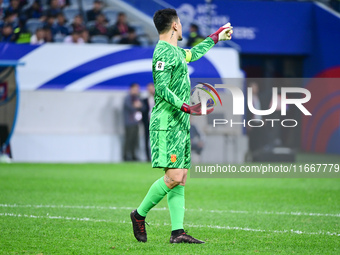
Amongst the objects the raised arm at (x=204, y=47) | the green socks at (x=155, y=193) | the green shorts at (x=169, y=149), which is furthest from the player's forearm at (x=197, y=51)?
the green socks at (x=155, y=193)

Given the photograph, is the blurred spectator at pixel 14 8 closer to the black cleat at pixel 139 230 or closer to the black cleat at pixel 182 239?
the black cleat at pixel 139 230

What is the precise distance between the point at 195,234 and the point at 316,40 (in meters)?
18.3

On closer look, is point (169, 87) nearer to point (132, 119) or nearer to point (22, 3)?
point (132, 119)

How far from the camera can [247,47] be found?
74.8 ft

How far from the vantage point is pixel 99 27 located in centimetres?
1927

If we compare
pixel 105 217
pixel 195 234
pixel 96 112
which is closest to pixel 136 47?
pixel 96 112

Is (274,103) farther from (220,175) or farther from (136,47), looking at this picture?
(136,47)

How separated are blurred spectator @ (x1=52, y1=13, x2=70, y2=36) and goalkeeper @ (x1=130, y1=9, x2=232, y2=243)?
13.2 meters

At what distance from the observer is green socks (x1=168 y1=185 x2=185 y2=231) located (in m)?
5.77

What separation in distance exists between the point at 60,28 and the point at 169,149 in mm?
13681

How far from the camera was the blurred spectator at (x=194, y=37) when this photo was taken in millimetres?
18719

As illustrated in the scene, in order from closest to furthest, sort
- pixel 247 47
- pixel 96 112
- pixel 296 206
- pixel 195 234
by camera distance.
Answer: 1. pixel 195 234
2. pixel 296 206
3. pixel 96 112
4. pixel 247 47

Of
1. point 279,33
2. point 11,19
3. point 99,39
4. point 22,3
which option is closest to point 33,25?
point 11,19

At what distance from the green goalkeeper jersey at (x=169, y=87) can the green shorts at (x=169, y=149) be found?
0.06 m
